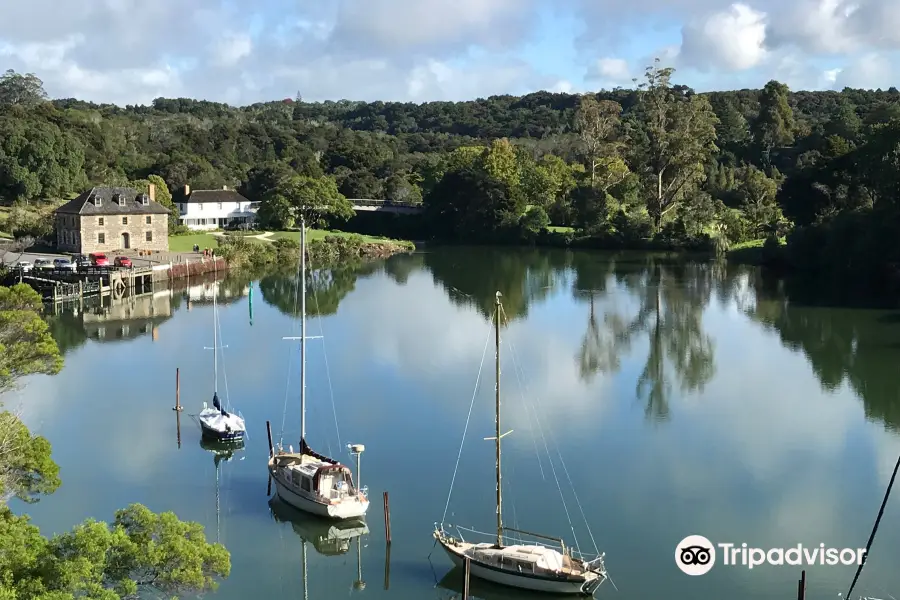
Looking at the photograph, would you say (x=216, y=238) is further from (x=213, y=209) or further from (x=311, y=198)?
(x=213, y=209)

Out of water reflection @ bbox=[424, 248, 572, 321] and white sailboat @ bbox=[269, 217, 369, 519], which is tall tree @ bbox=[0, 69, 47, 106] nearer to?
water reflection @ bbox=[424, 248, 572, 321]

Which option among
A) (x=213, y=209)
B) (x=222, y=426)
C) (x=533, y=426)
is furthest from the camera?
(x=213, y=209)

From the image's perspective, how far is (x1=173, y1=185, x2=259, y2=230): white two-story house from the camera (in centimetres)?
7931

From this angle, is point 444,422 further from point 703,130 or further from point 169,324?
point 703,130

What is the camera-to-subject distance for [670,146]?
241 ft

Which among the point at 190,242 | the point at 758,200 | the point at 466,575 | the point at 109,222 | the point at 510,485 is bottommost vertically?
the point at 510,485

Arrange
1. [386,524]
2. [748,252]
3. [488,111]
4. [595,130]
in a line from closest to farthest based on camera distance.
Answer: [386,524] < [748,252] < [595,130] < [488,111]

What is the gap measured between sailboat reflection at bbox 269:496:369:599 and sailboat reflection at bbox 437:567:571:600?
2.06 metres

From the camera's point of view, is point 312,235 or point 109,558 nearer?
point 109,558

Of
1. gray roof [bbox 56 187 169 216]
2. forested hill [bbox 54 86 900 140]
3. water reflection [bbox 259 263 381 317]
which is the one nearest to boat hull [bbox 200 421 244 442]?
water reflection [bbox 259 263 381 317]

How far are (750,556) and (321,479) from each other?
8107 millimetres

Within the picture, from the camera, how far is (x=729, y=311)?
148ft

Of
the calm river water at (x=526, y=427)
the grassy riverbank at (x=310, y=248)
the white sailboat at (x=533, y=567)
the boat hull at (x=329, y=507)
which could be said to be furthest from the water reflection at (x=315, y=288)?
the white sailboat at (x=533, y=567)

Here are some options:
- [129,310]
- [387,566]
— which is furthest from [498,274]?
[387,566]
